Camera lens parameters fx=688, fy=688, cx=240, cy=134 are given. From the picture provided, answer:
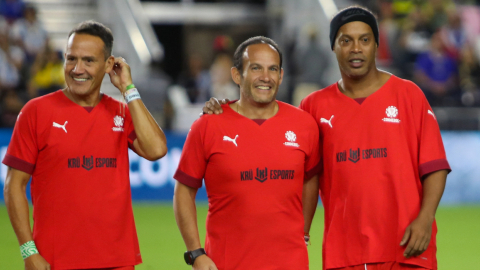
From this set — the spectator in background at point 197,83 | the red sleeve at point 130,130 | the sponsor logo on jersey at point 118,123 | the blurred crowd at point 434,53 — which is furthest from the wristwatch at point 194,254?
the spectator in background at point 197,83

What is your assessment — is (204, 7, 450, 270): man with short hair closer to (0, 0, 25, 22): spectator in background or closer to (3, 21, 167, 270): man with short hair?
(3, 21, 167, 270): man with short hair

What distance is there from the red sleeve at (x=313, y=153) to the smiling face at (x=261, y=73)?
13.6 inches

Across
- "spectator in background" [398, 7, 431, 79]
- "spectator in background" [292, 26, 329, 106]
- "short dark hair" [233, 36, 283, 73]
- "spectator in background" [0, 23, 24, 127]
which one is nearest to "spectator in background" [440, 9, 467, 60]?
"spectator in background" [398, 7, 431, 79]

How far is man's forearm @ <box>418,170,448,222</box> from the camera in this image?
4359 mm

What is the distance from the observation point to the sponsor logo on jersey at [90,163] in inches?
168

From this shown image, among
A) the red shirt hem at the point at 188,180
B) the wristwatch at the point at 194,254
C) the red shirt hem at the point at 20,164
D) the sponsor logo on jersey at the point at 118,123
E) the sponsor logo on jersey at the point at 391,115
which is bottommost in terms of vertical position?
the wristwatch at the point at 194,254

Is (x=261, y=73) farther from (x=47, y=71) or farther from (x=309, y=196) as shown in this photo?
(x=47, y=71)

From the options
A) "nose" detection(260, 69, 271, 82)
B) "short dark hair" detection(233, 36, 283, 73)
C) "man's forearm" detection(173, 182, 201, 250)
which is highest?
"short dark hair" detection(233, 36, 283, 73)

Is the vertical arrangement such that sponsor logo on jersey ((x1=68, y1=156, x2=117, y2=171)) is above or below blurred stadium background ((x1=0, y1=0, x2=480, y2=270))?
below

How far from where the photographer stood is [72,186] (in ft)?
13.9

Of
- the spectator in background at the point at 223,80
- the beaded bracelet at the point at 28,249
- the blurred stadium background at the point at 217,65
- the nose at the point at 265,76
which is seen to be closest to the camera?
the beaded bracelet at the point at 28,249

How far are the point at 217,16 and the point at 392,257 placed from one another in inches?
652

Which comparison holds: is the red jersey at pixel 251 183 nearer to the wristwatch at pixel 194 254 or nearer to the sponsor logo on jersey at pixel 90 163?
the wristwatch at pixel 194 254

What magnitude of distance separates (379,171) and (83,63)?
202 cm
